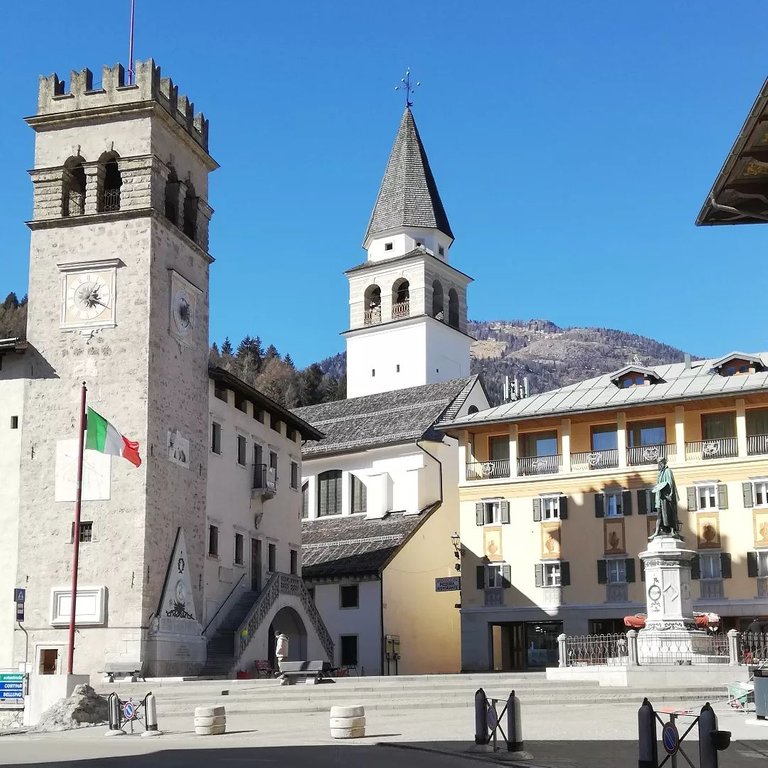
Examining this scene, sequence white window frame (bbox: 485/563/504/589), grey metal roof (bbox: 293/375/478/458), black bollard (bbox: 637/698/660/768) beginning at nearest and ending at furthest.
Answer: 1. black bollard (bbox: 637/698/660/768)
2. white window frame (bbox: 485/563/504/589)
3. grey metal roof (bbox: 293/375/478/458)

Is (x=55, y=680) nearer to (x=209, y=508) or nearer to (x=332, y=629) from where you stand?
(x=209, y=508)

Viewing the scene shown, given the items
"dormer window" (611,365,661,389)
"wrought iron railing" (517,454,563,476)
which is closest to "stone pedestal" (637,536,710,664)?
"wrought iron railing" (517,454,563,476)

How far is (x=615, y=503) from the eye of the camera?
51219 mm

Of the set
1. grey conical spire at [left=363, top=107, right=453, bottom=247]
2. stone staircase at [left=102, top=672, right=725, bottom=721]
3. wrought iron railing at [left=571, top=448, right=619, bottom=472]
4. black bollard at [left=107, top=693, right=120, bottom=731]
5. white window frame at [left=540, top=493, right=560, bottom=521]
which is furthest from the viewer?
grey conical spire at [left=363, top=107, right=453, bottom=247]

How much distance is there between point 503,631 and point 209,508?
15282mm

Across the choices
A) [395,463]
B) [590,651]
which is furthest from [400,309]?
[590,651]

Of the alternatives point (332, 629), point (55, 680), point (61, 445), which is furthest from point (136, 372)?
point (332, 629)

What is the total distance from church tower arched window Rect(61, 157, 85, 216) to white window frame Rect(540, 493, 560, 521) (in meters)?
22.4

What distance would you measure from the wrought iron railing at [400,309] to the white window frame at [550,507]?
29.5m

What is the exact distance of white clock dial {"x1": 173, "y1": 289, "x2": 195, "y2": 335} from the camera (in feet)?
145

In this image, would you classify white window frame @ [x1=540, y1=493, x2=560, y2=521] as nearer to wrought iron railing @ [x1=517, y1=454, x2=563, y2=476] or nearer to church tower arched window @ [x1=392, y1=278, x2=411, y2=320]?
wrought iron railing @ [x1=517, y1=454, x2=563, y2=476]

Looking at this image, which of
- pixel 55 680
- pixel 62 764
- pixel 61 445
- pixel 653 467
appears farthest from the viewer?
pixel 653 467

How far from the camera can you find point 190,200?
46.9m

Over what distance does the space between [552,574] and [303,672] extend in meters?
17.7
